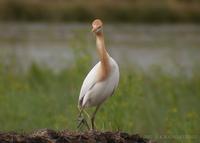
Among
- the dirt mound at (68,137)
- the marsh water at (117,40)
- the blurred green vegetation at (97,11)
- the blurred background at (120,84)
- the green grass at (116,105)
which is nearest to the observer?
the dirt mound at (68,137)

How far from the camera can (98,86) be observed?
8633mm

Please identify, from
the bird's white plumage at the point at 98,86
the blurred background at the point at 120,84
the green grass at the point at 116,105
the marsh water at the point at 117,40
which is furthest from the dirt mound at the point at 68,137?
the marsh water at the point at 117,40

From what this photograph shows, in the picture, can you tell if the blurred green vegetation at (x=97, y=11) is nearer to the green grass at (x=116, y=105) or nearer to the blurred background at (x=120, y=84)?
the blurred background at (x=120, y=84)

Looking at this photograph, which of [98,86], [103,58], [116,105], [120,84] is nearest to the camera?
[103,58]

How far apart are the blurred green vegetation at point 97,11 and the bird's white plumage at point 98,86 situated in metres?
30.1

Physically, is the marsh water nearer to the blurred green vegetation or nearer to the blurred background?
the blurred background

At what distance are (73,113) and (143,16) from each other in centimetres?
2860

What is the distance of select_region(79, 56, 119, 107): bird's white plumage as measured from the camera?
8.59 metres

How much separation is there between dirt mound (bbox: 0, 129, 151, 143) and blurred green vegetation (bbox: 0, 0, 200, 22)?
31112mm

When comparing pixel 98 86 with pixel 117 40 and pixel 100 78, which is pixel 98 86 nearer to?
pixel 100 78

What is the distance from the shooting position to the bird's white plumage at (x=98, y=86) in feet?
28.2

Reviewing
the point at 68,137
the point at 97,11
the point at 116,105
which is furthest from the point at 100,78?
the point at 97,11

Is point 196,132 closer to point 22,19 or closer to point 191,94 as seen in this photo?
point 191,94

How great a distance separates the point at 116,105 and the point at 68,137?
10.2 ft
